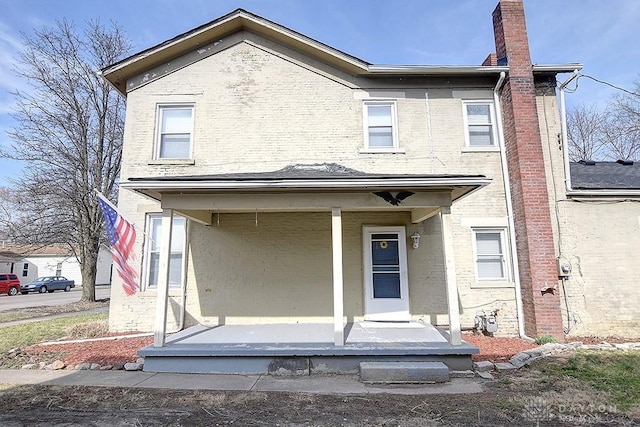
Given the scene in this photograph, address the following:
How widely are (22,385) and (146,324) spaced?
308cm

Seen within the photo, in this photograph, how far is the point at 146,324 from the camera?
27.8 ft

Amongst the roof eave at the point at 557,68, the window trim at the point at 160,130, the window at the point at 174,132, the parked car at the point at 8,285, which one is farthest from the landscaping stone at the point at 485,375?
the parked car at the point at 8,285

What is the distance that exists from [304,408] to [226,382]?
1662 millimetres

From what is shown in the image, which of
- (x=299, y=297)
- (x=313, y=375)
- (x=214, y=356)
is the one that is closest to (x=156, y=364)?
(x=214, y=356)

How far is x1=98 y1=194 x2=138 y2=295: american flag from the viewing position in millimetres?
7074

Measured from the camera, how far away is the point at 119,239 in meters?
7.14

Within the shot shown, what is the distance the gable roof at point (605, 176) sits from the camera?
8.66 meters

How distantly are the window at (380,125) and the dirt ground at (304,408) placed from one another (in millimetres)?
6018

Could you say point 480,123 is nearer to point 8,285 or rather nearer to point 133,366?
point 133,366

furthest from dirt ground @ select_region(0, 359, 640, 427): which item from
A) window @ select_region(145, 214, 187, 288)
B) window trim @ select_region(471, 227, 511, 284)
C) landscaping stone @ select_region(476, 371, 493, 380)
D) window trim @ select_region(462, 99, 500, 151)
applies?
window trim @ select_region(462, 99, 500, 151)

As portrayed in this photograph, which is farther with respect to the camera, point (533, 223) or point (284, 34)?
point (284, 34)

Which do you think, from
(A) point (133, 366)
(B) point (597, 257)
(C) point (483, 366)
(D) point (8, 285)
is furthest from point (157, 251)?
(D) point (8, 285)

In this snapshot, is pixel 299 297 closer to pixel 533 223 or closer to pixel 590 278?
pixel 533 223

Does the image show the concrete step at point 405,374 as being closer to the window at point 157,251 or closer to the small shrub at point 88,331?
the window at point 157,251
